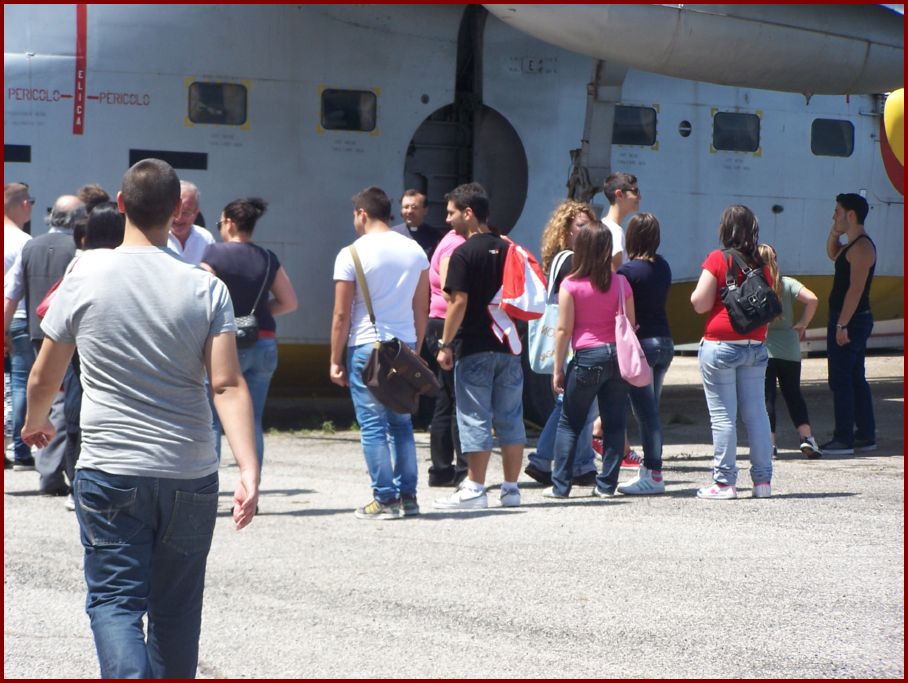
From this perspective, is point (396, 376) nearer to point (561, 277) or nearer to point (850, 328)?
point (561, 277)

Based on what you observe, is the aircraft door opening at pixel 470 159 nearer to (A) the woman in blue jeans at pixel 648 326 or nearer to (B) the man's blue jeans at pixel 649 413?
(A) the woman in blue jeans at pixel 648 326

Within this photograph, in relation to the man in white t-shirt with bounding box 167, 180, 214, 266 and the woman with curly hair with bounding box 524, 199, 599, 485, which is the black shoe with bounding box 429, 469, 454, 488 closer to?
the woman with curly hair with bounding box 524, 199, 599, 485

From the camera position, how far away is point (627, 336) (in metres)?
7.90

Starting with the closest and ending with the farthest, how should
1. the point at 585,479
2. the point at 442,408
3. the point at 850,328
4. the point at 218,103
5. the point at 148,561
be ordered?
the point at 148,561 < the point at 442,408 < the point at 585,479 < the point at 850,328 < the point at 218,103

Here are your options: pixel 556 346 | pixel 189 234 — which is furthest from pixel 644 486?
pixel 189 234

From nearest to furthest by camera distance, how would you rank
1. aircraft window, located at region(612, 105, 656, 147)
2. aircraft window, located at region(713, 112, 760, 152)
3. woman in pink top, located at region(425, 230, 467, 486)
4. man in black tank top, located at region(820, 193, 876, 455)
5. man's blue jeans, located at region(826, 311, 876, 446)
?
1. woman in pink top, located at region(425, 230, 467, 486)
2. man in black tank top, located at region(820, 193, 876, 455)
3. man's blue jeans, located at region(826, 311, 876, 446)
4. aircraft window, located at region(612, 105, 656, 147)
5. aircraft window, located at region(713, 112, 760, 152)

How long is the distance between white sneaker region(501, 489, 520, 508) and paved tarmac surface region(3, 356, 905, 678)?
75 millimetres

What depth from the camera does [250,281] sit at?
7.57m

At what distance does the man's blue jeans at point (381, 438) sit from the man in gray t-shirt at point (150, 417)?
140 inches

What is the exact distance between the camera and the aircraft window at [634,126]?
460 inches

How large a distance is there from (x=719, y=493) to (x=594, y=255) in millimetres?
1781

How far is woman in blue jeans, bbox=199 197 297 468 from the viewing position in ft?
24.8

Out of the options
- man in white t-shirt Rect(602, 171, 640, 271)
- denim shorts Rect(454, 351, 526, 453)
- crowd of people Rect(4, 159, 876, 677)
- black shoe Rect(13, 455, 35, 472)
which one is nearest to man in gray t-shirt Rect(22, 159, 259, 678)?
crowd of people Rect(4, 159, 876, 677)

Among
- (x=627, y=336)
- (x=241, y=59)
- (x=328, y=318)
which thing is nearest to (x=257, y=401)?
→ (x=627, y=336)
